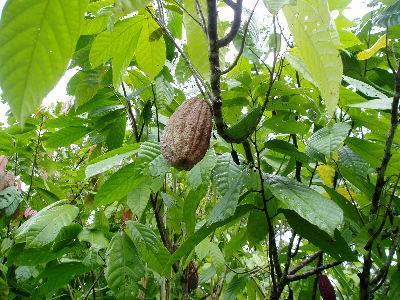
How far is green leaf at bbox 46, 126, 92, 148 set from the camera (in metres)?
1.67

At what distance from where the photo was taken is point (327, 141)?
106 cm

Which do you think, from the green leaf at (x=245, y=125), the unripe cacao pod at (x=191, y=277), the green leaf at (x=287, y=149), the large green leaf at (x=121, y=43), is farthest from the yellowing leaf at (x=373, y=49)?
the unripe cacao pod at (x=191, y=277)

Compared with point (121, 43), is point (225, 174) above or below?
below

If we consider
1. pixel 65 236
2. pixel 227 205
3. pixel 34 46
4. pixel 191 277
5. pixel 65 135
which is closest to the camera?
pixel 34 46

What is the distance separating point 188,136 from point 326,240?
41 cm

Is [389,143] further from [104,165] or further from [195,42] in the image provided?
[104,165]

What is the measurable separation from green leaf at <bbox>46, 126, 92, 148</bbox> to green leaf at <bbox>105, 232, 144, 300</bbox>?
1.60ft

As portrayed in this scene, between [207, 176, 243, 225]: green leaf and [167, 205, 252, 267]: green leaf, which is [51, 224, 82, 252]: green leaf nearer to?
[167, 205, 252, 267]: green leaf

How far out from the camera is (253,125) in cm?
91

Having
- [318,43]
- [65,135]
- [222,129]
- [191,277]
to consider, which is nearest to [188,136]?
[222,129]

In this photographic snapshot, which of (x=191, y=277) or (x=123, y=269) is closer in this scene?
(x=123, y=269)

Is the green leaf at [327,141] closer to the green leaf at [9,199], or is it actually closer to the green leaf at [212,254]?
the green leaf at [212,254]

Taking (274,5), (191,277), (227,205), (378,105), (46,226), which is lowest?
(191,277)

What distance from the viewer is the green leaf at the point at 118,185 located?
1.22m
